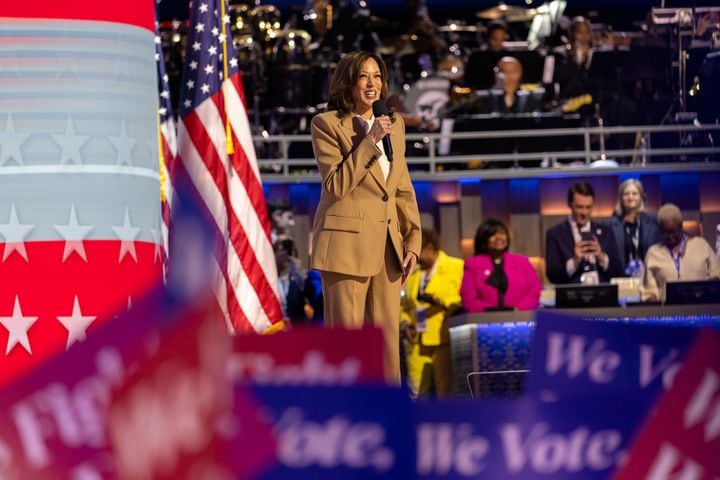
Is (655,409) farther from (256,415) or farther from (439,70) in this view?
(439,70)

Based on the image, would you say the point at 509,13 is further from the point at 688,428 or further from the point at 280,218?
the point at 688,428

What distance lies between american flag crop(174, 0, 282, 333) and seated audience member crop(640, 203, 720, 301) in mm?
2243

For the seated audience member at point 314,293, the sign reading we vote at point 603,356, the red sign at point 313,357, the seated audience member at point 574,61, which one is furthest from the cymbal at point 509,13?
the red sign at point 313,357

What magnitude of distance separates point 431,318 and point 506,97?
4.87m

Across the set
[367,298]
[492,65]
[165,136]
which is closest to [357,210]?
[367,298]

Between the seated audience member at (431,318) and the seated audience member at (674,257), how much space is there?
116 centimetres

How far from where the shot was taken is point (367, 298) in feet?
17.1

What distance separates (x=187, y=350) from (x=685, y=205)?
40.5 feet

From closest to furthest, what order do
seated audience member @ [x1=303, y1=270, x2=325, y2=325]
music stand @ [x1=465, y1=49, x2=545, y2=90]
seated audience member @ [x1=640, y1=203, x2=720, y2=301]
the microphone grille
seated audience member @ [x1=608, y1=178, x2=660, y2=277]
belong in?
the microphone grille, seated audience member @ [x1=640, y1=203, x2=720, y2=301], seated audience member @ [x1=303, y1=270, x2=325, y2=325], seated audience member @ [x1=608, y1=178, x2=660, y2=277], music stand @ [x1=465, y1=49, x2=545, y2=90]

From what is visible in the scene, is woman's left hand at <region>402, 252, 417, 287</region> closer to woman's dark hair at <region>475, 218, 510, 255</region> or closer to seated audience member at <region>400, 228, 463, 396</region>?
woman's dark hair at <region>475, 218, 510, 255</region>

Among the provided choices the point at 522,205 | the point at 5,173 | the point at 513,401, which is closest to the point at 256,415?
the point at 513,401

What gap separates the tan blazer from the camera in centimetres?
501

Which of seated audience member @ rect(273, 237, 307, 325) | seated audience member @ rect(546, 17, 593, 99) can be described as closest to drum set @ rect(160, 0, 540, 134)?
seated audience member @ rect(546, 17, 593, 99)

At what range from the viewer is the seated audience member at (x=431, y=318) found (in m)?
8.74
